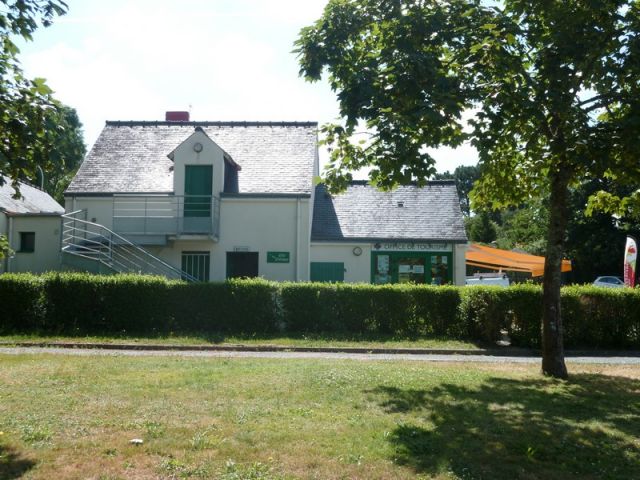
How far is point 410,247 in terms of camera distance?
77.5 ft

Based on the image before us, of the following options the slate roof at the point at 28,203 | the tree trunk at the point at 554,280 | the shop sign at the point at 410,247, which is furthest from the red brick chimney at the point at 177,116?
the tree trunk at the point at 554,280

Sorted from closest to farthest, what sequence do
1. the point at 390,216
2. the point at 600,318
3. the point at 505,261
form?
the point at 600,318
the point at 390,216
the point at 505,261

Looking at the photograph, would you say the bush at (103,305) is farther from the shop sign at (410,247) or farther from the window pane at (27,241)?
the shop sign at (410,247)

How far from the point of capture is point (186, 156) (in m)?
22.6

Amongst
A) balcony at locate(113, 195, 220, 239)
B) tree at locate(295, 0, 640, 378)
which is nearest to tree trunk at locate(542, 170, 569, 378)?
tree at locate(295, 0, 640, 378)

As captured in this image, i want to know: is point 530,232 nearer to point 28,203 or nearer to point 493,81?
point 28,203

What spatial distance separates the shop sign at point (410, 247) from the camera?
2356cm

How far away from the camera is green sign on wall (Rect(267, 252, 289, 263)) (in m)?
22.6

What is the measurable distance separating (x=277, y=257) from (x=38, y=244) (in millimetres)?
9719

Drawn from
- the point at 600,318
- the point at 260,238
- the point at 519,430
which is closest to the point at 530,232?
the point at 260,238

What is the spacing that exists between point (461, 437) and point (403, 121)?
13.7 feet

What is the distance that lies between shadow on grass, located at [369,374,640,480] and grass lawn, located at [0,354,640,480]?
0.07 feet

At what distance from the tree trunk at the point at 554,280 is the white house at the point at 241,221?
12943 millimetres

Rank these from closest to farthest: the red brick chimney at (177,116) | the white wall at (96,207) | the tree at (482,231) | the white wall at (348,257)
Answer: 1. the white wall at (96,207)
2. the white wall at (348,257)
3. the red brick chimney at (177,116)
4. the tree at (482,231)
